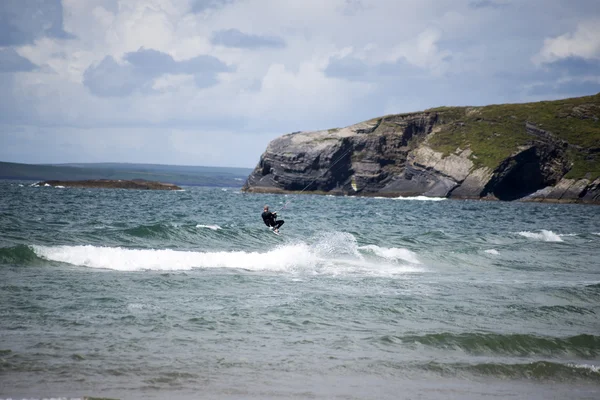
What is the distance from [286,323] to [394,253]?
14.0m

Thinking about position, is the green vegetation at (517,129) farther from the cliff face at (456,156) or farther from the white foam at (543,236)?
the white foam at (543,236)

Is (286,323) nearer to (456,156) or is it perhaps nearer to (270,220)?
(270,220)

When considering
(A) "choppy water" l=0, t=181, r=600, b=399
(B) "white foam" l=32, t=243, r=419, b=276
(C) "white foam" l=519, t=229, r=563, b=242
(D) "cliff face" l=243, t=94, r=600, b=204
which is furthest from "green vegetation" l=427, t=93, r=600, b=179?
(A) "choppy water" l=0, t=181, r=600, b=399

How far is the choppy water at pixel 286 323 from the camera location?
929 centimetres

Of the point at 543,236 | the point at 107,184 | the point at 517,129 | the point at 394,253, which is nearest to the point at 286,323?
the point at 394,253

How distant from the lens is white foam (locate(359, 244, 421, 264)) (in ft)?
81.6

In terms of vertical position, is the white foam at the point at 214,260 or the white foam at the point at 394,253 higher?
the white foam at the point at 214,260

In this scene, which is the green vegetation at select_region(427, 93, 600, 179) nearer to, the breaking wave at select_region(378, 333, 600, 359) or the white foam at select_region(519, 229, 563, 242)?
the white foam at select_region(519, 229, 563, 242)

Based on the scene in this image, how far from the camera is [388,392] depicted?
9109 mm

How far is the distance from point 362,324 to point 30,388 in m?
6.76

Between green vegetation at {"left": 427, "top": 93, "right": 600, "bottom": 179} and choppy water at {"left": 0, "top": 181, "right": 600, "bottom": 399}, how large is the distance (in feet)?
336

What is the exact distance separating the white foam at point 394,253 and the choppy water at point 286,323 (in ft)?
1.07

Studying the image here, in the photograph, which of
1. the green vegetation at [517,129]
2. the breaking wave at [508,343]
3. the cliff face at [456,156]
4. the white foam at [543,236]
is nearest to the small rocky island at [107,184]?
the cliff face at [456,156]

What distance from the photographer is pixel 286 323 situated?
1268cm
